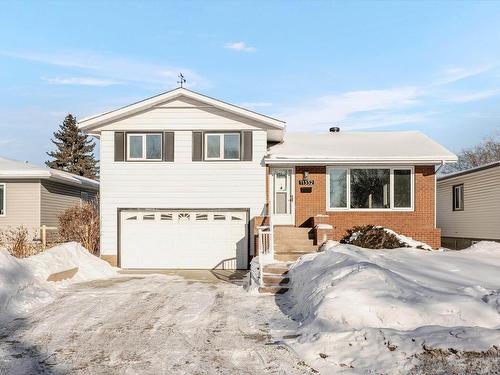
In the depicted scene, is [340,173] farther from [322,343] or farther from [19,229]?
[19,229]

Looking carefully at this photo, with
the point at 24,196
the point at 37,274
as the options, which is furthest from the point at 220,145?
the point at 24,196

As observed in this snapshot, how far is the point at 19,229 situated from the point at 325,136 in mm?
12952

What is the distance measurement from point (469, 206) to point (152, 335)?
17309mm

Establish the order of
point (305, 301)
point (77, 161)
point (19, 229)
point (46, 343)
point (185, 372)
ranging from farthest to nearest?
1. point (77, 161)
2. point (19, 229)
3. point (305, 301)
4. point (46, 343)
5. point (185, 372)

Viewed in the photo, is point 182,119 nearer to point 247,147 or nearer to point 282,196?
point 247,147

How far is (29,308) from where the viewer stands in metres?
9.44

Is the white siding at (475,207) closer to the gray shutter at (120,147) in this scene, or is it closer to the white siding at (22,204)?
the gray shutter at (120,147)

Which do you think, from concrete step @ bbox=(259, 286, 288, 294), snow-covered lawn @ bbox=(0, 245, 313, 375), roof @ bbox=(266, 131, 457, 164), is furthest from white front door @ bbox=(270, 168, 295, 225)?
concrete step @ bbox=(259, 286, 288, 294)

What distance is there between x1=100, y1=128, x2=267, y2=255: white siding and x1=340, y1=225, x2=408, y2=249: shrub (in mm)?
3520

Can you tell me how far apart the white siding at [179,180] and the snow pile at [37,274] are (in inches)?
83.4

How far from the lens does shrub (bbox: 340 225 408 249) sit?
47.7 feet

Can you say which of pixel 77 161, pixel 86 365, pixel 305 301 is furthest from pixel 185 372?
pixel 77 161

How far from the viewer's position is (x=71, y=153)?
47.2 metres

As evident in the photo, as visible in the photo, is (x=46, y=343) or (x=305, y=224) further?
(x=305, y=224)
